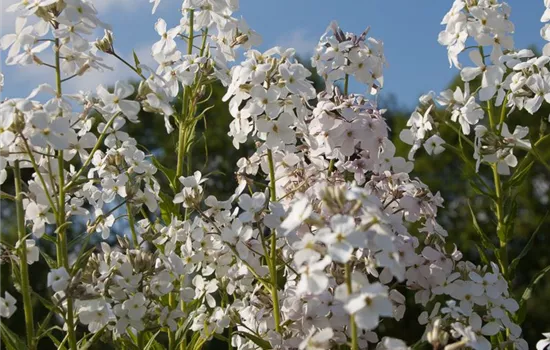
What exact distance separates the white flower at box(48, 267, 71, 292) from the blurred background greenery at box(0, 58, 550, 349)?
11.6 m

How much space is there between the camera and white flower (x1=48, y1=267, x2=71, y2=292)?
7.48ft

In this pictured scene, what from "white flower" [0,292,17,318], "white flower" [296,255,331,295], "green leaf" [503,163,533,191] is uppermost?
"green leaf" [503,163,533,191]

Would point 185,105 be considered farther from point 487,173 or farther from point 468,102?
point 487,173

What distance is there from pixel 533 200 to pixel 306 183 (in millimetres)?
13890

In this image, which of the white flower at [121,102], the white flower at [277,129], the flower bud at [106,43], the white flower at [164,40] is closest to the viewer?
the white flower at [121,102]

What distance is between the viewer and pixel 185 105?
3398 millimetres

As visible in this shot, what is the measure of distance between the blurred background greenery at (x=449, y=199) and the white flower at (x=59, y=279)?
38.2ft

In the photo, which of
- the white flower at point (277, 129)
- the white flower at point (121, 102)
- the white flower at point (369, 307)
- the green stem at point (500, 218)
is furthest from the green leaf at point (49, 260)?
the green stem at point (500, 218)

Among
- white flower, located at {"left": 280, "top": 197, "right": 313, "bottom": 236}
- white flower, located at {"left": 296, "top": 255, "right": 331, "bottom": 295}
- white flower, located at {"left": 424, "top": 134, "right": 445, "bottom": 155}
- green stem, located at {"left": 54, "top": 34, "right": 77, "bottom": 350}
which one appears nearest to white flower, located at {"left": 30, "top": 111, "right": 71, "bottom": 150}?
green stem, located at {"left": 54, "top": 34, "right": 77, "bottom": 350}

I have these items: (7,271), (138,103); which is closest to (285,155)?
(138,103)

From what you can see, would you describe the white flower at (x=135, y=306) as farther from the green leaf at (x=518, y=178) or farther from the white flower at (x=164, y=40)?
the green leaf at (x=518, y=178)

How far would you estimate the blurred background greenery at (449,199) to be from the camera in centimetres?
1469

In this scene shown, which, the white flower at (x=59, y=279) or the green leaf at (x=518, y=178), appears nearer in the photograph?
the white flower at (x=59, y=279)

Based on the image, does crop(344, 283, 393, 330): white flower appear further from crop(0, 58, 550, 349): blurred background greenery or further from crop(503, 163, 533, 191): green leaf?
A: crop(0, 58, 550, 349): blurred background greenery
